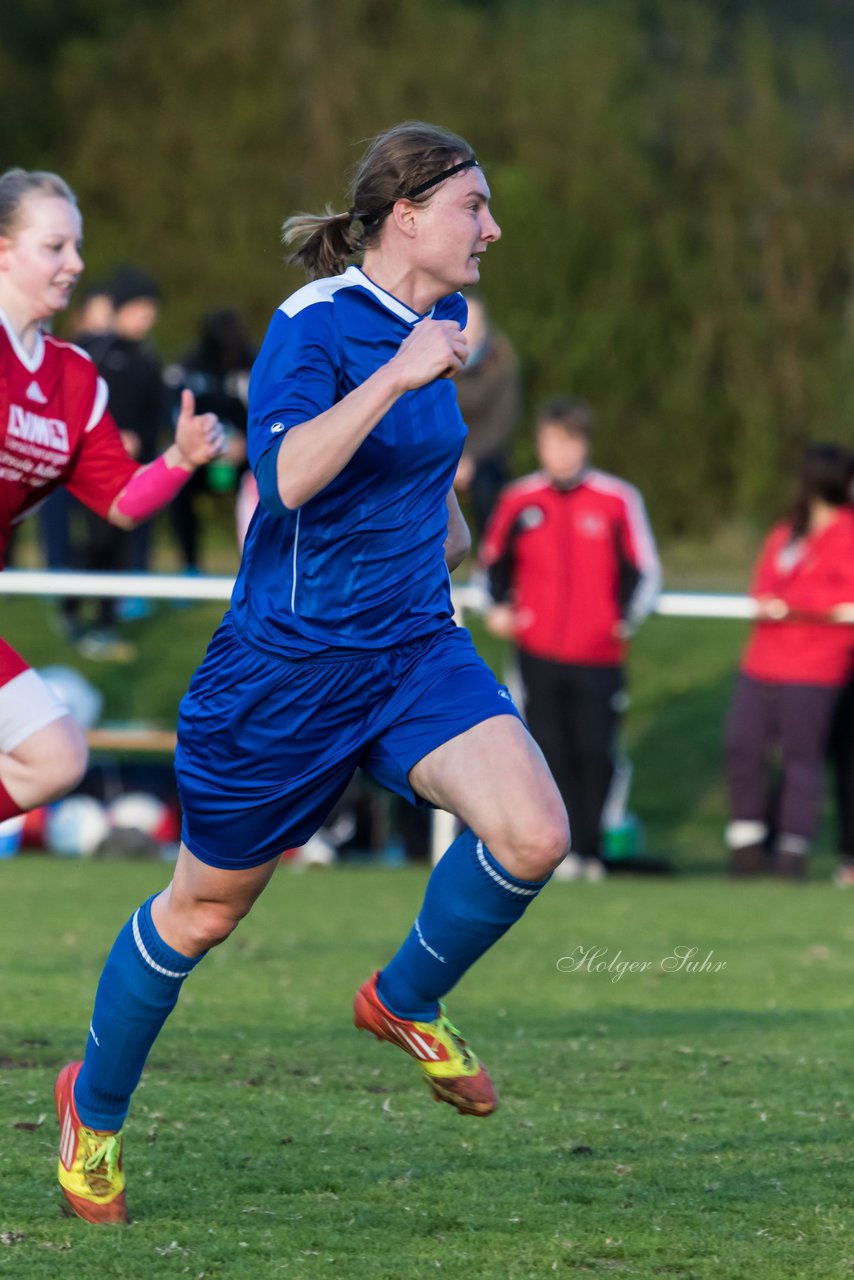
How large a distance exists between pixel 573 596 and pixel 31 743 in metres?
5.73

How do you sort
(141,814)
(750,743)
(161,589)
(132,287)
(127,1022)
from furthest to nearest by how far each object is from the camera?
(132,287)
(141,814)
(750,743)
(161,589)
(127,1022)

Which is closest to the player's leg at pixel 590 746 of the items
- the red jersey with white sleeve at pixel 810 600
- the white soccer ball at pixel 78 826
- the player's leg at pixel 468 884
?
the red jersey with white sleeve at pixel 810 600

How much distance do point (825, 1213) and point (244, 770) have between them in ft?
4.79

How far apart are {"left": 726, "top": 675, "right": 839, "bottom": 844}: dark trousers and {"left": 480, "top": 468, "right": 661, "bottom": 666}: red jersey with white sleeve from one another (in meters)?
0.77

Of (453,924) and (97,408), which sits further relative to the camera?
(97,408)

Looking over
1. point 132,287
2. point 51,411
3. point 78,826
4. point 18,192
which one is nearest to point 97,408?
point 51,411

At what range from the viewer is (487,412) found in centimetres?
1162

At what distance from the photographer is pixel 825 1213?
3986 mm

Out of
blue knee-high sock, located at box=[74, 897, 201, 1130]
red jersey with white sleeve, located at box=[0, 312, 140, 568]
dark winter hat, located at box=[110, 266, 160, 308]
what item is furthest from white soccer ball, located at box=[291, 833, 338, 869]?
blue knee-high sock, located at box=[74, 897, 201, 1130]

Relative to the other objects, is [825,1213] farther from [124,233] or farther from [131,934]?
[124,233]

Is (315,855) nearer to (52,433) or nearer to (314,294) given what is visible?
(52,433)

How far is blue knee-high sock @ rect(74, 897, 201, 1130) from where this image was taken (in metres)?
4.02

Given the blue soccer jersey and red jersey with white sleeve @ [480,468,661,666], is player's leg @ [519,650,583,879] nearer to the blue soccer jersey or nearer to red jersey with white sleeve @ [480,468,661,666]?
red jersey with white sleeve @ [480,468,661,666]

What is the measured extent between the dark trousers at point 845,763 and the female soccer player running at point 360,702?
6.88 meters
